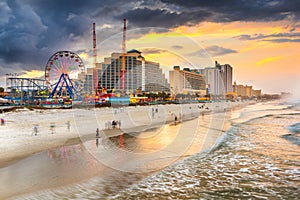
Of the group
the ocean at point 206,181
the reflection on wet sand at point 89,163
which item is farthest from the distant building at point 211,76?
the ocean at point 206,181

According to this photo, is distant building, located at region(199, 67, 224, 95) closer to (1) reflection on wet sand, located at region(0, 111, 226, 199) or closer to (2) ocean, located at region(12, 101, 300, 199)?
(1) reflection on wet sand, located at region(0, 111, 226, 199)

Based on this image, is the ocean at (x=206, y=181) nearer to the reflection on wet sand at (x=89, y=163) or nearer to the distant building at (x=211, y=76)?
the reflection on wet sand at (x=89, y=163)

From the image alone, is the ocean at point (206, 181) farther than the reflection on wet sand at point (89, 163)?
No

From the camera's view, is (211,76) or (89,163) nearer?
(89,163)

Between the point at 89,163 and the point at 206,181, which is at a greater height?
the point at 89,163

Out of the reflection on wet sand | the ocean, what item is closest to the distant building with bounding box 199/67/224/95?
the reflection on wet sand

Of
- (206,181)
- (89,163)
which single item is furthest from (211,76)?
(89,163)

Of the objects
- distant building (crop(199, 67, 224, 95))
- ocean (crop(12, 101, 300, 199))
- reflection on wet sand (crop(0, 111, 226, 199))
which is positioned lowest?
ocean (crop(12, 101, 300, 199))

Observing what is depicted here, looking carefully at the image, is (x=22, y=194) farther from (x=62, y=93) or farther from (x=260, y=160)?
(x=62, y=93)

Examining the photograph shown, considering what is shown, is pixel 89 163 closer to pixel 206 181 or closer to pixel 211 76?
pixel 206 181

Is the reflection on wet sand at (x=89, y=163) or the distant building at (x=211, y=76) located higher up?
the distant building at (x=211, y=76)

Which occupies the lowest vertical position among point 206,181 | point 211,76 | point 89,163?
point 206,181

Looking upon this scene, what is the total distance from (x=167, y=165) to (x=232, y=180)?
2619mm

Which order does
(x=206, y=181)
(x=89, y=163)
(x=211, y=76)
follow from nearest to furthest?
(x=206, y=181) → (x=89, y=163) → (x=211, y=76)
